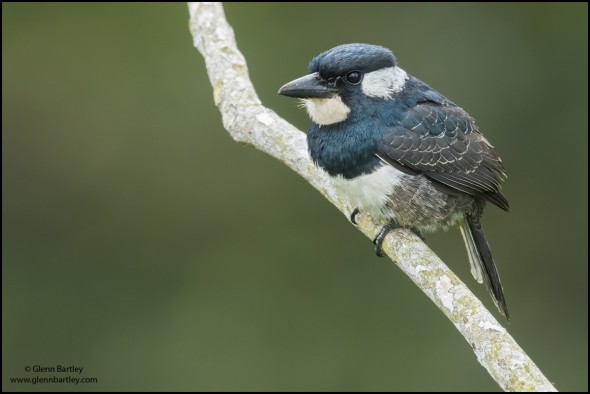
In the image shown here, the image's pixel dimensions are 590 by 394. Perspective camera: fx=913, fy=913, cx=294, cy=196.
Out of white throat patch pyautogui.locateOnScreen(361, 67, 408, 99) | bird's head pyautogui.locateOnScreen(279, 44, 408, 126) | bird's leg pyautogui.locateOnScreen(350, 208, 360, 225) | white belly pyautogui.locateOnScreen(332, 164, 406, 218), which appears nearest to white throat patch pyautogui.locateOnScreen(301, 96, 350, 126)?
bird's head pyautogui.locateOnScreen(279, 44, 408, 126)

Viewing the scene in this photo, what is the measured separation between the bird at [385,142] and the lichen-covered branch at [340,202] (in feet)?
0.53

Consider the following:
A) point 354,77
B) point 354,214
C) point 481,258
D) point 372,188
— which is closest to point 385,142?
point 372,188

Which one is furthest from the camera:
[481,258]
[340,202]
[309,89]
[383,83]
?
[481,258]

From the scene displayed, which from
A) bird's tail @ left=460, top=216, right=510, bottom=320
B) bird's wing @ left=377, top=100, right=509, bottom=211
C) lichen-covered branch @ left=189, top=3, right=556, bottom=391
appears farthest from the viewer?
bird's tail @ left=460, top=216, right=510, bottom=320

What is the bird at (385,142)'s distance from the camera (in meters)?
4.16

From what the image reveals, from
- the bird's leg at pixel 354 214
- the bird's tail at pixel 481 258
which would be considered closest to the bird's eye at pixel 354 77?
the bird's leg at pixel 354 214

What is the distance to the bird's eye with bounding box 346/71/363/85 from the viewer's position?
4.19 m

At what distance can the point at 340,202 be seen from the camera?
14.4 feet

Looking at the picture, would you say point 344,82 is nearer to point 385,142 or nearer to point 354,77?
point 354,77

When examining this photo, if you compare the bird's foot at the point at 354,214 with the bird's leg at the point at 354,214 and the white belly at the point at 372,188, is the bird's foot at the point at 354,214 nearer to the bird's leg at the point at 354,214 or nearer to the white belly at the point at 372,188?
the bird's leg at the point at 354,214

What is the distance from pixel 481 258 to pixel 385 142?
2.99 ft

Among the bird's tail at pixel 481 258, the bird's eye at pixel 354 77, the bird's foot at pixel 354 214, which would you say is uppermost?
the bird's eye at pixel 354 77

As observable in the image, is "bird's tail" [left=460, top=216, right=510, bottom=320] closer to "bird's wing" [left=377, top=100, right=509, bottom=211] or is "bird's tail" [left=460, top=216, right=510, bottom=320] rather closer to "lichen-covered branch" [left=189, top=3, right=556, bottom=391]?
"bird's wing" [left=377, top=100, right=509, bottom=211]

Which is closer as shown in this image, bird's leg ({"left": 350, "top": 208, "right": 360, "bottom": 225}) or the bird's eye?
the bird's eye
